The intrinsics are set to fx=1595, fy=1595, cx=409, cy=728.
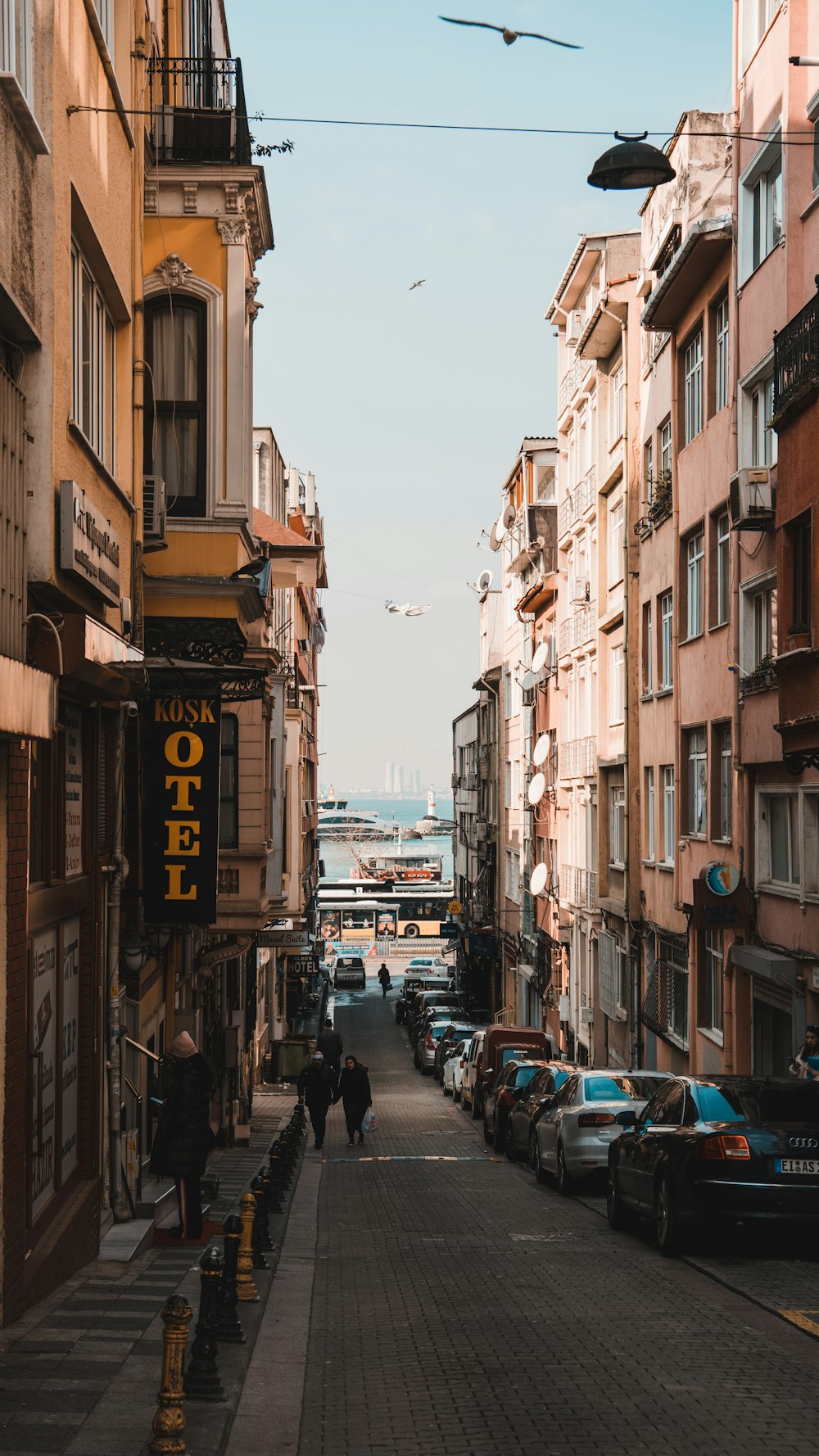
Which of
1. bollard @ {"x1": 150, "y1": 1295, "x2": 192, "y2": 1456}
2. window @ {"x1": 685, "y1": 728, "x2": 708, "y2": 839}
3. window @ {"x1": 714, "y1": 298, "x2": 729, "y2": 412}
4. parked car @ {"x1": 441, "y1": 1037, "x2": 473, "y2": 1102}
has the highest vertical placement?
window @ {"x1": 714, "y1": 298, "x2": 729, "y2": 412}

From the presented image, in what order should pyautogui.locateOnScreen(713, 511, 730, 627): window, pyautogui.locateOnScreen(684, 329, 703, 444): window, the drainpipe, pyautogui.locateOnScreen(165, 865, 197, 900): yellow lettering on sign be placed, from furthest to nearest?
pyautogui.locateOnScreen(684, 329, 703, 444): window
pyautogui.locateOnScreen(713, 511, 730, 627): window
pyautogui.locateOnScreen(165, 865, 197, 900): yellow lettering on sign
the drainpipe

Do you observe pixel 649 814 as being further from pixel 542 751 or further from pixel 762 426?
pixel 542 751

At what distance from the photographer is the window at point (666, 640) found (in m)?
29.7

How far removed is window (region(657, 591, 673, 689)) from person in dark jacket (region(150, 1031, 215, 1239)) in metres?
18.3

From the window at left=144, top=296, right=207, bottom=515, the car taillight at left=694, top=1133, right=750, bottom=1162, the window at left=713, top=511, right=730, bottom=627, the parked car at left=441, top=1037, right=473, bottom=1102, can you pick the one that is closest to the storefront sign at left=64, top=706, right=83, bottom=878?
the car taillight at left=694, top=1133, right=750, bottom=1162

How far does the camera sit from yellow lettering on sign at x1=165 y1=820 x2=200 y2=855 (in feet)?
52.8

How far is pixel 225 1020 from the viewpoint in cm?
3016

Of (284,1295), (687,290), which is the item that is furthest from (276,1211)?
(687,290)

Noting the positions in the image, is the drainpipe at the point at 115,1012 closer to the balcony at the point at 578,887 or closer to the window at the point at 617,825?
the window at the point at 617,825

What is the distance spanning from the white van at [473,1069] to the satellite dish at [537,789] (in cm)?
1293

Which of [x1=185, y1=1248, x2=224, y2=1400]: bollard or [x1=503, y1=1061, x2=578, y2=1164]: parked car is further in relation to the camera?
[x1=503, y1=1061, x2=578, y2=1164]: parked car

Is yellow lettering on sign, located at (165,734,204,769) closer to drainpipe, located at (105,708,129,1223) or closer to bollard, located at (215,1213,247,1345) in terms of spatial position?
drainpipe, located at (105,708,129,1223)

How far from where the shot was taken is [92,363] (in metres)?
12.5

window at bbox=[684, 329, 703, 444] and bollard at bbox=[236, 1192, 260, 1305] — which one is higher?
window at bbox=[684, 329, 703, 444]
